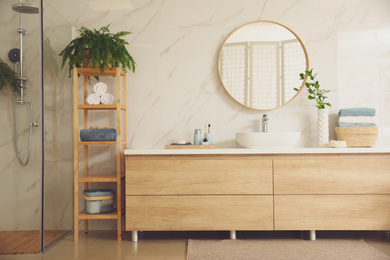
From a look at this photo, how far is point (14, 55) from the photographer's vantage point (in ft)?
6.94

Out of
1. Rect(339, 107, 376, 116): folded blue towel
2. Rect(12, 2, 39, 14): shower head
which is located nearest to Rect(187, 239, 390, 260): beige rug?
Rect(339, 107, 376, 116): folded blue towel

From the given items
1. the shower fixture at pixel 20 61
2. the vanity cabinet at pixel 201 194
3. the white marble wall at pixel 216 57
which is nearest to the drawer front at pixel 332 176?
the vanity cabinet at pixel 201 194

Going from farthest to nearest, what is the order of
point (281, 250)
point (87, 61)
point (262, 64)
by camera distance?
point (262, 64), point (87, 61), point (281, 250)

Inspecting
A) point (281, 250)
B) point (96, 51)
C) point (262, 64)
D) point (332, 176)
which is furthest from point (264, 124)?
point (96, 51)

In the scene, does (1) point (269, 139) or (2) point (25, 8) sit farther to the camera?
(1) point (269, 139)

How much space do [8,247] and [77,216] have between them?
19.3 inches

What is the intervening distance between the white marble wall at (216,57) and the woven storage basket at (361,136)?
25cm

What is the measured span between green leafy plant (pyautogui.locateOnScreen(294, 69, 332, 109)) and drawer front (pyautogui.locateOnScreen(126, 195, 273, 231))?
2.96 ft

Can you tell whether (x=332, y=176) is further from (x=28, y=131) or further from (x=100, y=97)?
(x=28, y=131)

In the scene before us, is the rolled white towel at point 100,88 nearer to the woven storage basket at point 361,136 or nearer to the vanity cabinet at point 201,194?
the vanity cabinet at point 201,194

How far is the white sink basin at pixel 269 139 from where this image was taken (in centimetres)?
252

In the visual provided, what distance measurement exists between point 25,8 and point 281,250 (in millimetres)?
2313

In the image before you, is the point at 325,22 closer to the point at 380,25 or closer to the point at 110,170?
the point at 380,25

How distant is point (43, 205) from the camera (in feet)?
7.43
